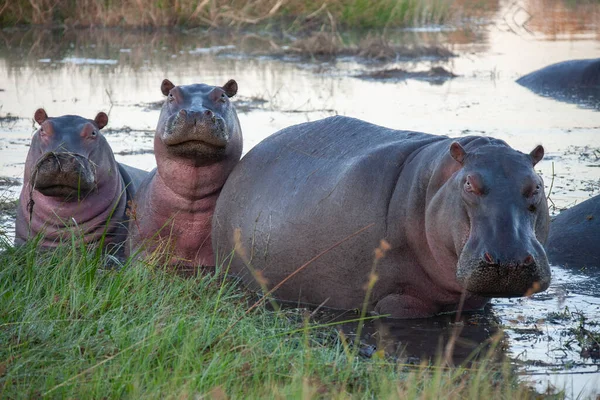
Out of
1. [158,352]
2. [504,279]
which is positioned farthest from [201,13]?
[158,352]

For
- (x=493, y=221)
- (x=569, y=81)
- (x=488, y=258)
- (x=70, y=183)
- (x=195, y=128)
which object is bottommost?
(x=569, y=81)

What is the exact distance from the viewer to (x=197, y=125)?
6.14m

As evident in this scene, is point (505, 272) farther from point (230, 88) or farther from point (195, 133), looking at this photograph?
point (230, 88)

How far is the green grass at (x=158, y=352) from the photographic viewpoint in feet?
12.2

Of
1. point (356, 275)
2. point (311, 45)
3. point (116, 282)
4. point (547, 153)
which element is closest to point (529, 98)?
point (547, 153)

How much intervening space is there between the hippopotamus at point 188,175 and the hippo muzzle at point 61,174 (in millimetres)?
415

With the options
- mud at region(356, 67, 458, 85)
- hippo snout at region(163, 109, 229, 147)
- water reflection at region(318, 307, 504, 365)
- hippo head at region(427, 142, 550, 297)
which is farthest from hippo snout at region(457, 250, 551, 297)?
mud at region(356, 67, 458, 85)

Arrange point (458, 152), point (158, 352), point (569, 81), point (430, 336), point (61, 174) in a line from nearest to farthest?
point (158, 352), point (458, 152), point (430, 336), point (61, 174), point (569, 81)

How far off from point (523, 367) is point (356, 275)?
117cm

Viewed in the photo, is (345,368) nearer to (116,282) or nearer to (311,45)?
(116,282)

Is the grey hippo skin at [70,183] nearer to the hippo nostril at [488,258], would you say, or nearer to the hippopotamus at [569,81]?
the hippo nostril at [488,258]

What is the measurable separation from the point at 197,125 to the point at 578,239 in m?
2.39

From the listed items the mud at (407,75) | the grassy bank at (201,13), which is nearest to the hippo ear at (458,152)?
the mud at (407,75)

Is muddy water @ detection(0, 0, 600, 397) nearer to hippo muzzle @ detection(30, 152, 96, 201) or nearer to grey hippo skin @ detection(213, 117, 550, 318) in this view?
grey hippo skin @ detection(213, 117, 550, 318)
